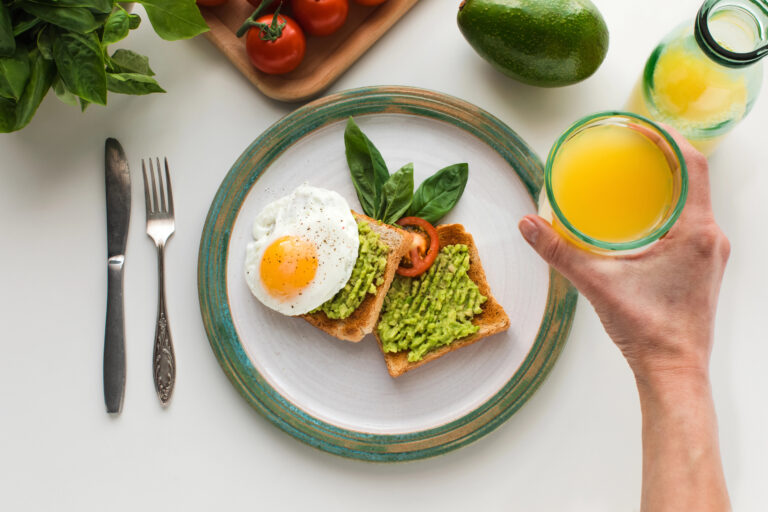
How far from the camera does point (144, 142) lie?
7.36 ft

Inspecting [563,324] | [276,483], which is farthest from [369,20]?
[276,483]

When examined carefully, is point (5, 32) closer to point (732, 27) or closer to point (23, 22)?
point (23, 22)

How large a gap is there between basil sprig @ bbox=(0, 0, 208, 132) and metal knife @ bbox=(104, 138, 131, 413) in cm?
34

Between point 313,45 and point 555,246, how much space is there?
126 cm

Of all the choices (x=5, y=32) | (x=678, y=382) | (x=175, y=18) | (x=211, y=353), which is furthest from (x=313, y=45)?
(x=678, y=382)

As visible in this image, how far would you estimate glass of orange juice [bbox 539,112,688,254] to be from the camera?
152 centimetres

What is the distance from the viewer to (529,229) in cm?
166

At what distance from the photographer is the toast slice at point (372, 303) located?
2002 millimetres

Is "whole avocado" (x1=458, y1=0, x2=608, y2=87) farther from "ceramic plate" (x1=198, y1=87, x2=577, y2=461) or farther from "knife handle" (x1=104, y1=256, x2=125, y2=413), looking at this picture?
"knife handle" (x1=104, y1=256, x2=125, y2=413)

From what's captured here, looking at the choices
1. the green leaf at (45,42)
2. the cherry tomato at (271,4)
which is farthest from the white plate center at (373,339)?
the green leaf at (45,42)

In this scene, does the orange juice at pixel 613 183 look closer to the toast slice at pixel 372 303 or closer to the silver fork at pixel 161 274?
the toast slice at pixel 372 303

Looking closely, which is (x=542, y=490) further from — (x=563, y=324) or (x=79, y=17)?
(x=79, y=17)

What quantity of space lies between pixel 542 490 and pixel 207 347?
1.37 metres

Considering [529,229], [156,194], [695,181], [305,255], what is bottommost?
[156,194]
